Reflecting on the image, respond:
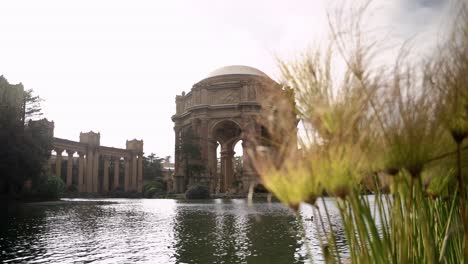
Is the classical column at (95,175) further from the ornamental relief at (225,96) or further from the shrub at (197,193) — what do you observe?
the shrub at (197,193)

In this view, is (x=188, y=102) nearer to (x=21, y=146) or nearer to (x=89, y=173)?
(x=89, y=173)

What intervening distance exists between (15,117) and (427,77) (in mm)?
36100

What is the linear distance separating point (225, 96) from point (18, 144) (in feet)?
91.3

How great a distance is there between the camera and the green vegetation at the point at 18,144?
29.8 metres

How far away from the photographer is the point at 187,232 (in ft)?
38.9

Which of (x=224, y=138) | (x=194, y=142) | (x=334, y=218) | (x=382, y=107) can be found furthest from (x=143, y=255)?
(x=224, y=138)

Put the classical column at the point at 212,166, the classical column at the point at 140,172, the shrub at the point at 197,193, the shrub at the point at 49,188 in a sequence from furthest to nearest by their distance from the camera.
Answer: the classical column at the point at 140,172 < the classical column at the point at 212,166 < the shrub at the point at 197,193 < the shrub at the point at 49,188

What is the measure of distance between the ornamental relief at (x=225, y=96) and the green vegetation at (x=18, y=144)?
2275 cm

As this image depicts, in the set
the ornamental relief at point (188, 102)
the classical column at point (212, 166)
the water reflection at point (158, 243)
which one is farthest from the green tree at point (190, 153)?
the water reflection at point (158, 243)

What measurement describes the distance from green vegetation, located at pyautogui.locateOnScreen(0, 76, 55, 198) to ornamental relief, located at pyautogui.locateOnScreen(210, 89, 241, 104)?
22755 mm

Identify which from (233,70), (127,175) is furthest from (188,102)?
(127,175)

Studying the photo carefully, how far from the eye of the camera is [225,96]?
5244cm

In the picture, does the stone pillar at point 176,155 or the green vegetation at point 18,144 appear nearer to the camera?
the green vegetation at point 18,144

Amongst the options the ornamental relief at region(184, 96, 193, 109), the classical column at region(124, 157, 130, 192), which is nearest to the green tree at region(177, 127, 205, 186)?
the ornamental relief at region(184, 96, 193, 109)
